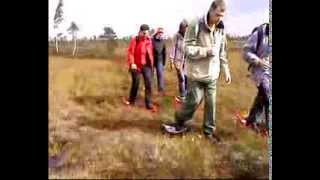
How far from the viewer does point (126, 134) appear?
102 inches

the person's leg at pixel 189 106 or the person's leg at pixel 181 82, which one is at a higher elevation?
the person's leg at pixel 181 82

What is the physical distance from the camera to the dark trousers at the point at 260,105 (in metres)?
2.62

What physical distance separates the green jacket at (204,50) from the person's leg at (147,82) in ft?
0.71

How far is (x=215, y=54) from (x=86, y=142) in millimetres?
856

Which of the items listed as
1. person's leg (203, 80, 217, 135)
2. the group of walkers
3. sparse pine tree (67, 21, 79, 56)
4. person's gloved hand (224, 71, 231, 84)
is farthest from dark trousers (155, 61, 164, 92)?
sparse pine tree (67, 21, 79, 56)

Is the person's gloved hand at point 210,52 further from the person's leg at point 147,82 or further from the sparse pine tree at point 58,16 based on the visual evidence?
the sparse pine tree at point 58,16

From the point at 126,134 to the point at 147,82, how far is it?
1.01 ft

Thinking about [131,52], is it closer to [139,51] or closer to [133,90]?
[139,51]

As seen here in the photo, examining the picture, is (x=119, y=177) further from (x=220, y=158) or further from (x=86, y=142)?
(x=220, y=158)

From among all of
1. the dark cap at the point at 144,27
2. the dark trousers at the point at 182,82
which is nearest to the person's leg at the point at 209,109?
the dark trousers at the point at 182,82

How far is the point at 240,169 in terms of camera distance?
2602 mm

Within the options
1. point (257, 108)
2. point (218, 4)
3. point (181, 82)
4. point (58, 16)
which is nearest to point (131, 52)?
point (181, 82)

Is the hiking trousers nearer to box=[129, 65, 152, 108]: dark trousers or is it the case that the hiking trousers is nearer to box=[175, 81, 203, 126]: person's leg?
box=[175, 81, 203, 126]: person's leg
